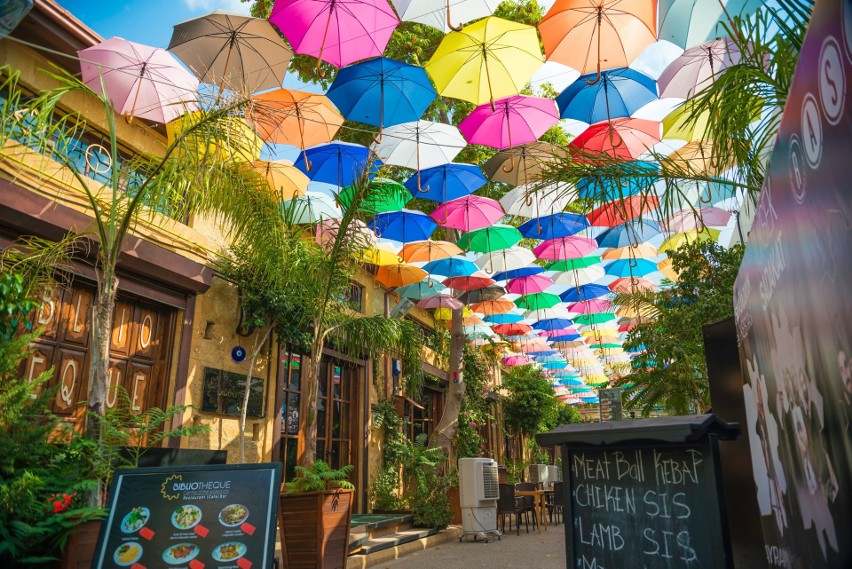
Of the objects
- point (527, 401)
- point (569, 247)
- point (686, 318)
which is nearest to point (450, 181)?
point (569, 247)

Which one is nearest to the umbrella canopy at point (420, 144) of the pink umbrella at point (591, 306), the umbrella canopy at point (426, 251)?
the umbrella canopy at point (426, 251)

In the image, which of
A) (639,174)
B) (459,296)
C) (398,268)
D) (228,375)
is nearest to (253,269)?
(228,375)

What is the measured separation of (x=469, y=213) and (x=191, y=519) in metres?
7.22

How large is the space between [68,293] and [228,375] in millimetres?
2357

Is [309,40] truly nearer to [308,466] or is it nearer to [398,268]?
[308,466]

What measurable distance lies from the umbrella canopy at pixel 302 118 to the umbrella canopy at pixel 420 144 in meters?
0.77

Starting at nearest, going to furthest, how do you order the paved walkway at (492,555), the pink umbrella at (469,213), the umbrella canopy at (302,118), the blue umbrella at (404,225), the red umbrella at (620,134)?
the umbrella canopy at (302,118), the red umbrella at (620,134), the paved walkway at (492,555), the pink umbrella at (469,213), the blue umbrella at (404,225)

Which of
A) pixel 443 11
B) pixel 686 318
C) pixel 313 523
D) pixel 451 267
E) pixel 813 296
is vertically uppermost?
pixel 443 11

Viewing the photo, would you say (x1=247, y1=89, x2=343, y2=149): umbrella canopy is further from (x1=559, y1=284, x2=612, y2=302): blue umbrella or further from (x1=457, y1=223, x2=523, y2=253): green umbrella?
(x1=559, y1=284, x2=612, y2=302): blue umbrella

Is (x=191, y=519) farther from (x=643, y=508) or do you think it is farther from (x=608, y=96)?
(x=608, y=96)

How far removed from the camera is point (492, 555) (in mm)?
8836

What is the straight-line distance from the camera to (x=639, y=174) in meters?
4.32

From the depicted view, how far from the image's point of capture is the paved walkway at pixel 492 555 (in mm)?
7848

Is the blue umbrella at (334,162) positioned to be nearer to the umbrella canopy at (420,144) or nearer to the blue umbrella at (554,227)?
the umbrella canopy at (420,144)
